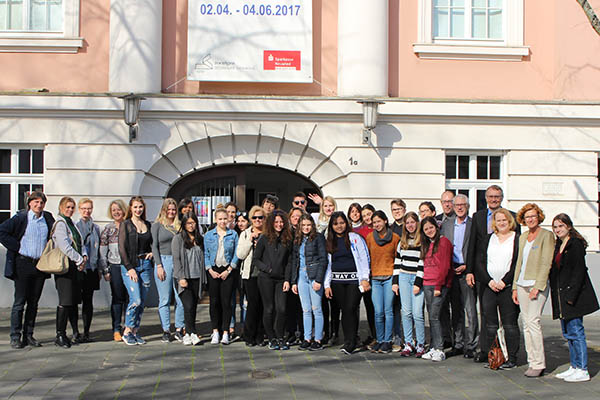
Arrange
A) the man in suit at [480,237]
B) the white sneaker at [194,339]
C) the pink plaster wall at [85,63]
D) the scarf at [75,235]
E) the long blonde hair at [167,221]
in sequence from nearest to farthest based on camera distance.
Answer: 1. the man in suit at [480,237]
2. the scarf at [75,235]
3. the white sneaker at [194,339]
4. the long blonde hair at [167,221]
5. the pink plaster wall at [85,63]

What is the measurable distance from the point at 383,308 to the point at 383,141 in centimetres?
473

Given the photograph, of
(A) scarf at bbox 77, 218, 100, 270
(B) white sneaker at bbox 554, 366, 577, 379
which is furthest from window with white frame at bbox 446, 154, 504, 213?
(A) scarf at bbox 77, 218, 100, 270

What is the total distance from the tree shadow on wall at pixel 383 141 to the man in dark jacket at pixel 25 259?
6.02 metres

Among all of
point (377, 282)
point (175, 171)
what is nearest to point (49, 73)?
point (175, 171)

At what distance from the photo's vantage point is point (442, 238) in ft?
27.8

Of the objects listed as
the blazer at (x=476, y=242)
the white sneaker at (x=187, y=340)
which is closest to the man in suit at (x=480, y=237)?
the blazer at (x=476, y=242)

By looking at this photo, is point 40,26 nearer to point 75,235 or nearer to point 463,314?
point 75,235

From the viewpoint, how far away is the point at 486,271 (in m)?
8.20

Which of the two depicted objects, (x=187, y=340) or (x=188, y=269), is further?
(x=188, y=269)

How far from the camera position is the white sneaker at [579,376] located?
7469mm

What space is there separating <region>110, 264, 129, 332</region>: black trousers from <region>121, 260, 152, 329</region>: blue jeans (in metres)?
0.09

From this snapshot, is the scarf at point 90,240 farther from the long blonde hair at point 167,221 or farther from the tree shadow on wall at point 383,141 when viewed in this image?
the tree shadow on wall at point 383,141

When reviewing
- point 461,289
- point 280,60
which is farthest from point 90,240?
point 280,60

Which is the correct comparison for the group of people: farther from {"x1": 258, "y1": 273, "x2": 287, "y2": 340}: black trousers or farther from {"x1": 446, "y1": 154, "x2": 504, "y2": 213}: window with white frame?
{"x1": 446, "y1": 154, "x2": 504, "y2": 213}: window with white frame
